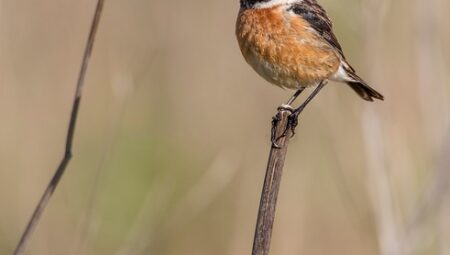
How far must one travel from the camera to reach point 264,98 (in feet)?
20.7

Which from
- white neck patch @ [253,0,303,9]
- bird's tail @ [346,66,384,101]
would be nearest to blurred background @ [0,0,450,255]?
bird's tail @ [346,66,384,101]

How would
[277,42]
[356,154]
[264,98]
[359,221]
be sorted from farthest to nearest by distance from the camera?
[264,98]
[356,154]
[359,221]
[277,42]

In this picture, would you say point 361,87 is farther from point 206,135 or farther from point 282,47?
point 206,135

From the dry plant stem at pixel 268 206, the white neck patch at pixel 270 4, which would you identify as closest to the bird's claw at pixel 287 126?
the dry plant stem at pixel 268 206

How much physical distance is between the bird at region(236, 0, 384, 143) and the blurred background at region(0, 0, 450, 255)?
0.20m

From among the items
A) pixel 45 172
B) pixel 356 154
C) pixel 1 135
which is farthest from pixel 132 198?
pixel 356 154

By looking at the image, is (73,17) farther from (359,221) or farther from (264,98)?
(359,221)

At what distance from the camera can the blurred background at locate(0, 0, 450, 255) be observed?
191 inches

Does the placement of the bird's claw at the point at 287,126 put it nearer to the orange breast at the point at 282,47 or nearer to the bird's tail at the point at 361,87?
the orange breast at the point at 282,47

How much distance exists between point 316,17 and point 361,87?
465mm

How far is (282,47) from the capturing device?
4973mm

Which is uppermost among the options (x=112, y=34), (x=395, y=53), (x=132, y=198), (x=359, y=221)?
(x=395, y=53)

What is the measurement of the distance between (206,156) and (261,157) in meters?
0.49

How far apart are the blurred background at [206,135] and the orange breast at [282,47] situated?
0.27 metres
